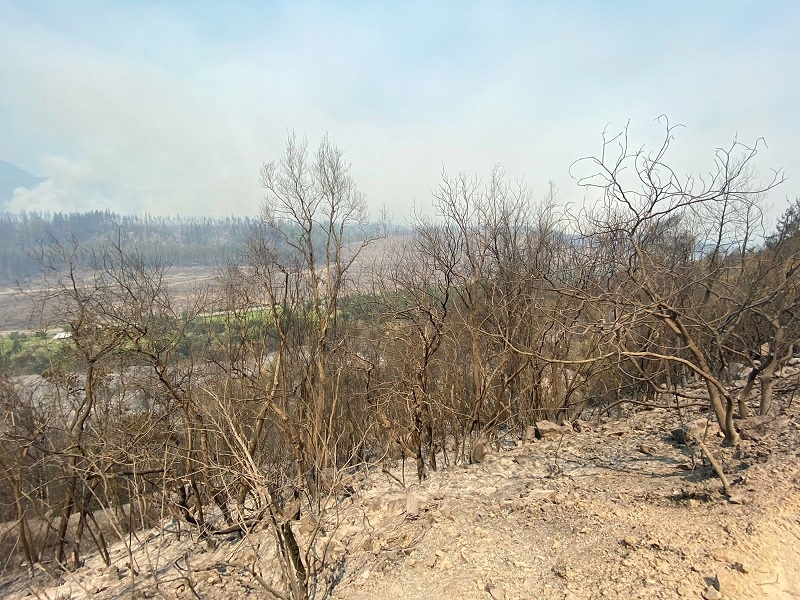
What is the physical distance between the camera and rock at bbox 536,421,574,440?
7.66 metres

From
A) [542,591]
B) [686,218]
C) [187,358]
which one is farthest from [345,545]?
[686,218]

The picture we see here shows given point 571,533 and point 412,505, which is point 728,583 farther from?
point 412,505

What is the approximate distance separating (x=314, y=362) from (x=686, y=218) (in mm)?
10114

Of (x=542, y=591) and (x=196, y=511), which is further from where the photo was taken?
(x=196, y=511)

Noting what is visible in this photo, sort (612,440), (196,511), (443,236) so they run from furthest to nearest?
1. (443,236)
2. (196,511)
3. (612,440)

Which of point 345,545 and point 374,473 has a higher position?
point 345,545

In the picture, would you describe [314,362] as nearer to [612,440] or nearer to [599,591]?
[612,440]

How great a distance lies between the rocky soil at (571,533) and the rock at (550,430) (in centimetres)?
87

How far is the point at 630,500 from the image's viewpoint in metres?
4.35

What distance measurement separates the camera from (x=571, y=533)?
13.3 feet

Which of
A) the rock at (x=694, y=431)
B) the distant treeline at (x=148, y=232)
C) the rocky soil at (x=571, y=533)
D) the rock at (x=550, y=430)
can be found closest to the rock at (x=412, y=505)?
the rocky soil at (x=571, y=533)

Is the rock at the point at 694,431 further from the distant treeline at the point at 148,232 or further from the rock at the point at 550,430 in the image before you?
the distant treeline at the point at 148,232

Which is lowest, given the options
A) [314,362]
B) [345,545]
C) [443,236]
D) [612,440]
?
[345,545]

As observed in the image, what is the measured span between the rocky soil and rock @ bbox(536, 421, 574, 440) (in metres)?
0.87
